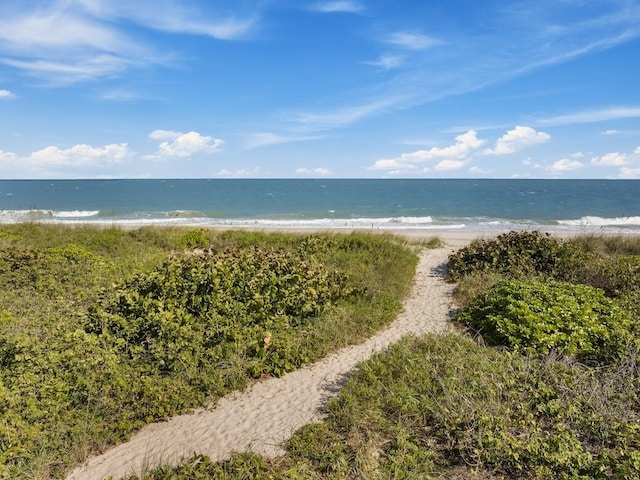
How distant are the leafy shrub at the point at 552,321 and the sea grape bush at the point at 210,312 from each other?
136 inches

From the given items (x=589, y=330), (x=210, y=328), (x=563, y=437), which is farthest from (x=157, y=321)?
(x=589, y=330)

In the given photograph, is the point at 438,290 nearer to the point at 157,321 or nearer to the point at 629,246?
the point at 157,321

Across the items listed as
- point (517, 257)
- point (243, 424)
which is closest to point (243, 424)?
point (243, 424)

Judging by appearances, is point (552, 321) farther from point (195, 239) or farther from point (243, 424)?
point (195, 239)

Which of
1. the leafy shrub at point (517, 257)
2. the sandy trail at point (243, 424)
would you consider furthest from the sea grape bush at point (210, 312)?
the leafy shrub at point (517, 257)

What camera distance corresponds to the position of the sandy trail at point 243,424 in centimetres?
516

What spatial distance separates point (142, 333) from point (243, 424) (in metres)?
2.56

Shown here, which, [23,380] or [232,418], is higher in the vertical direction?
[23,380]

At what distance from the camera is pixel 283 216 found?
44094 mm

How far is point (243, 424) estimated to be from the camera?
19.4 ft

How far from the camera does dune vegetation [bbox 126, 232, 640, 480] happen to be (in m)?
4.55

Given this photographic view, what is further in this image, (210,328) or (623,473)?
(210,328)

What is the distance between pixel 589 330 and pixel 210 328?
6739mm

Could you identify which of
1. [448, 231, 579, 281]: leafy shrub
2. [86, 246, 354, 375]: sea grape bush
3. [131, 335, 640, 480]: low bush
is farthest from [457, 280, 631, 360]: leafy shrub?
[86, 246, 354, 375]: sea grape bush
